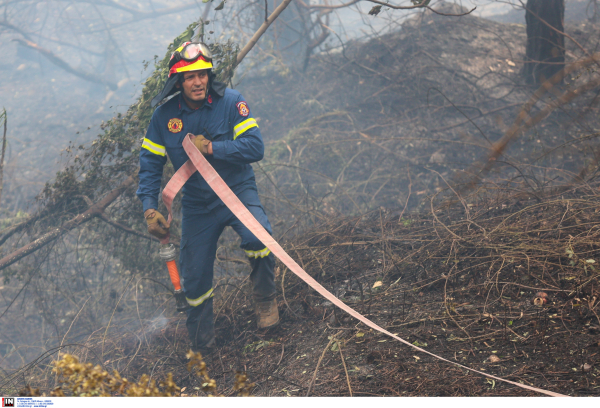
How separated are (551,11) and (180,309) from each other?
6422 millimetres

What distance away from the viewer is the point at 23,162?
11.4m

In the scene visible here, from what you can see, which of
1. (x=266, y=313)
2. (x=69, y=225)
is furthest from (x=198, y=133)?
(x=69, y=225)

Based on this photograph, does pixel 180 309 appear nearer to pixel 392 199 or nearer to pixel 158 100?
pixel 158 100

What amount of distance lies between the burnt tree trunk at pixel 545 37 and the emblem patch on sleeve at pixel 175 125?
5044mm

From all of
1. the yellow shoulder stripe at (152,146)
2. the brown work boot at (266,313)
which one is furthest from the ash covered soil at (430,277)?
the yellow shoulder stripe at (152,146)

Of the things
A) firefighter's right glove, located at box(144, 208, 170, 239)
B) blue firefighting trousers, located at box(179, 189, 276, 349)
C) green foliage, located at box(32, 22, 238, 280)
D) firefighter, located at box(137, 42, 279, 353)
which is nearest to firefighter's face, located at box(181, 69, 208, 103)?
firefighter, located at box(137, 42, 279, 353)

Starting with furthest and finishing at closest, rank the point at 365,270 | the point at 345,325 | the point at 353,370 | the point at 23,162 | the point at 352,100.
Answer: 1. the point at 23,162
2. the point at 352,100
3. the point at 365,270
4. the point at 345,325
5. the point at 353,370

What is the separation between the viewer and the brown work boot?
3.16m

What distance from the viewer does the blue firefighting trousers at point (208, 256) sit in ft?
9.93

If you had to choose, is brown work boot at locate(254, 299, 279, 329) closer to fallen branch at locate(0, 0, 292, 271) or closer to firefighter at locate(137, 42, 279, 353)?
firefighter at locate(137, 42, 279, 353)

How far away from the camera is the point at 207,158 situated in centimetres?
300

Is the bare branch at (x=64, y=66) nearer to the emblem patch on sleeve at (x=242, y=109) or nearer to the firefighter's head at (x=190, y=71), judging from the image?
the firefighter's head at (x=190, y=71)
